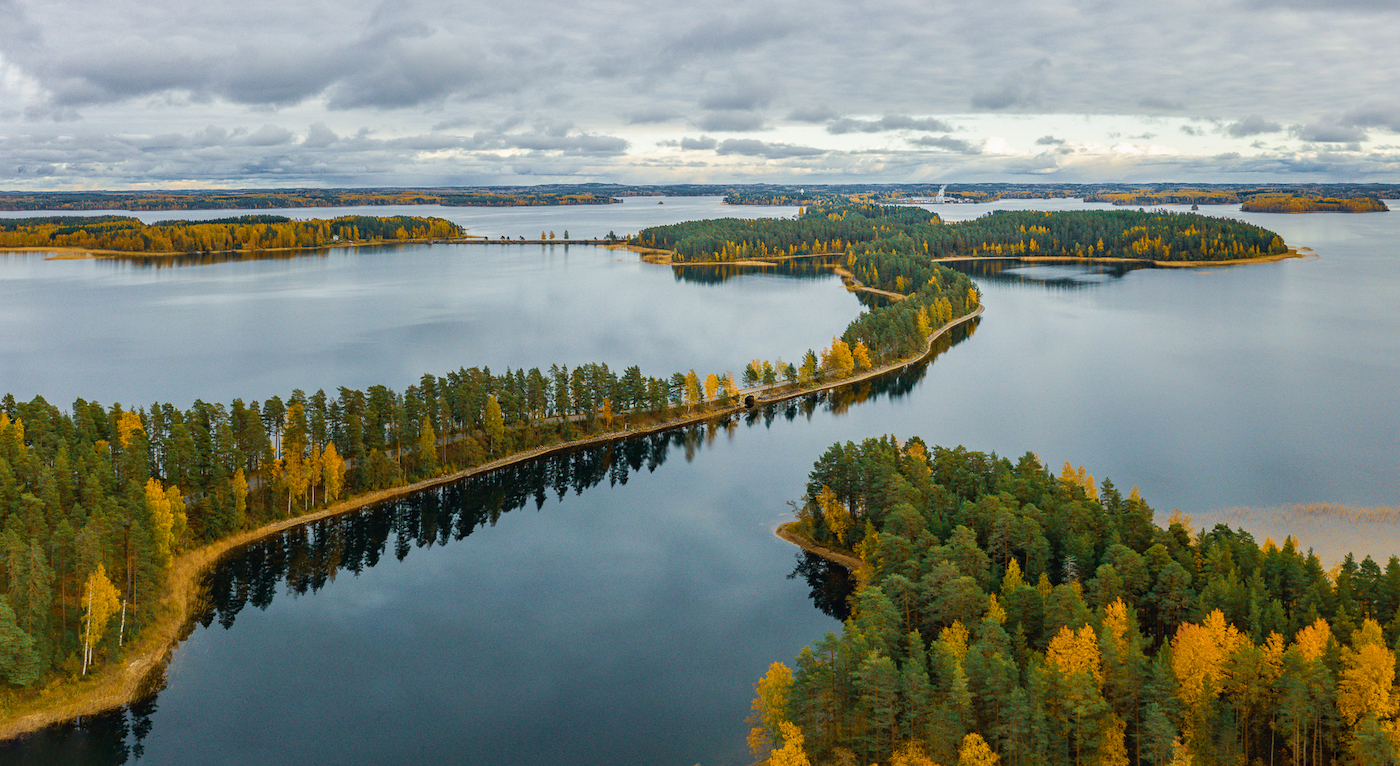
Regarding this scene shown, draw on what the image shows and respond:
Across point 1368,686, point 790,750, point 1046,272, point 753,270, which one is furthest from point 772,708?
point 1046,272

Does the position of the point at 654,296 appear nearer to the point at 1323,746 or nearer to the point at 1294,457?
the point at 1294,457

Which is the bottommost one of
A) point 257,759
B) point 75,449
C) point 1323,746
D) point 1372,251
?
point 257,759

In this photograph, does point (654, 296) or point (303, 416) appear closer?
point (303, 416)

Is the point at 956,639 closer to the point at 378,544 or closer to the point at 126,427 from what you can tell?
the point at 378,544

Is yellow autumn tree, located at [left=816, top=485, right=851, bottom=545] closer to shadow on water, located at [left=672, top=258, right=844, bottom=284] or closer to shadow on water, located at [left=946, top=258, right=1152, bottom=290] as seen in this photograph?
shadow on water, located at [left=672, top=258, right=844, bottom=284]

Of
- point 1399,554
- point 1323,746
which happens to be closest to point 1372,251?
point 1399,554

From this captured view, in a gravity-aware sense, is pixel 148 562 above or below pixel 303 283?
below

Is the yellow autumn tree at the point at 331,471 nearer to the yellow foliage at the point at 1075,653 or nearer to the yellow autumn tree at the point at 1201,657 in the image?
the yellow foliage at the point at 1075,653
